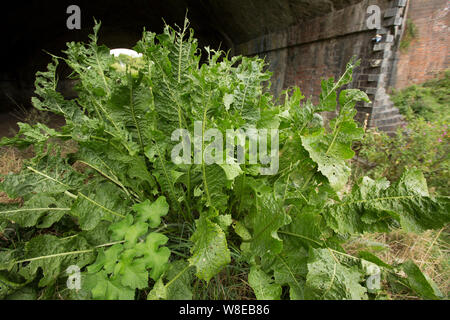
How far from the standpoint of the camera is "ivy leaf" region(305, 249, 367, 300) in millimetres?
770

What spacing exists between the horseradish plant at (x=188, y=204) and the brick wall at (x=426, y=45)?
9.00 meters

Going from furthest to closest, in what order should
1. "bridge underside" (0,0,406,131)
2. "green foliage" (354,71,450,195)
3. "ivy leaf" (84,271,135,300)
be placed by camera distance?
"bridge underside" (0,0,406,131) < "green foliage" (354,71,450,195) < "ivy leaf" (84,271,135,300)

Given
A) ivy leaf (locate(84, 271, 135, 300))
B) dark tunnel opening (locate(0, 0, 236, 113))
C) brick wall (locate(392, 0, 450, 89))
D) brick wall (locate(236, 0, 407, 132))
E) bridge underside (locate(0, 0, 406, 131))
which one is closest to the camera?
ivy leaf (locate(84, 271, 135, 300))

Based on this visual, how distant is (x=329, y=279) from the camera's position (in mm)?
780

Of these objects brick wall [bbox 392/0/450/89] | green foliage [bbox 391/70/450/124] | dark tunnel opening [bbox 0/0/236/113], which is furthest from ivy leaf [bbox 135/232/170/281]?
brick wall [bbox 392/0/450/89]

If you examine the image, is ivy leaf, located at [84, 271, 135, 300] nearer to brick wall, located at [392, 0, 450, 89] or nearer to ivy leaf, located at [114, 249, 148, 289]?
ivy leaf, located at [114, 249, 148, 289]

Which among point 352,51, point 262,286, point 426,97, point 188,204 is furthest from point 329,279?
point 426,97

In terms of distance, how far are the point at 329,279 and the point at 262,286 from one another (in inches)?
9.5

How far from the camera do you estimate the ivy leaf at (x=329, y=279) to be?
0.77 m

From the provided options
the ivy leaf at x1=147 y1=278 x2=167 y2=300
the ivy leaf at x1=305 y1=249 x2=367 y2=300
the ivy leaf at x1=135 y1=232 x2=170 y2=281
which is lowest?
the ivy leaf at x1=147 y1=278 x2=167 y2=300

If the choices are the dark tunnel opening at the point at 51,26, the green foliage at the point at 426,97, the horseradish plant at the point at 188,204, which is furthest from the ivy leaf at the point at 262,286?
the dark tunnel opening at the point at 51,26

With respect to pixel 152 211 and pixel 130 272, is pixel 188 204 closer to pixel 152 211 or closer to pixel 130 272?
pixel 152 211

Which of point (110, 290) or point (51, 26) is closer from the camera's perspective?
point (110, 290)
